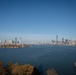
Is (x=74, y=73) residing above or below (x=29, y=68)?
below

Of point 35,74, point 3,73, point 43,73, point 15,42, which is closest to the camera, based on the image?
point 3,73

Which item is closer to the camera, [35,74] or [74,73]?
[35,74]

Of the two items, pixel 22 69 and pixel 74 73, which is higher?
pixel 22 69

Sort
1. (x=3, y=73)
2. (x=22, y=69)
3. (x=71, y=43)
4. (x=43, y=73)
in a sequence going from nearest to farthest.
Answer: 1. (x=3, y=73)
2. (x=22, y=69)
3. (x=43, y=73)
4. (x=71, y=43)

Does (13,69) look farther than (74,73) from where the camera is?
No

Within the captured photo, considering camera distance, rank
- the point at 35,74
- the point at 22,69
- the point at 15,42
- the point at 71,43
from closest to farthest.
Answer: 1. the point at 22,69
2. the point at 35,74
3. the point at 15,42
4. the point at 71,43

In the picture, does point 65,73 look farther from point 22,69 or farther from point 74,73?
point 22,69

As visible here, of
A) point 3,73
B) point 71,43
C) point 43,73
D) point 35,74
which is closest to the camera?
point 3,73

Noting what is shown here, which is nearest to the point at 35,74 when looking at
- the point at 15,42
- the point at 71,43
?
the point at 15,42

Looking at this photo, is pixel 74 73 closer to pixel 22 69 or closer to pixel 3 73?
pixel 22 69

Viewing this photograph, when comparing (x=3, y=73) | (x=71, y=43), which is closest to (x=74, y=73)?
(x=3, y=73)
